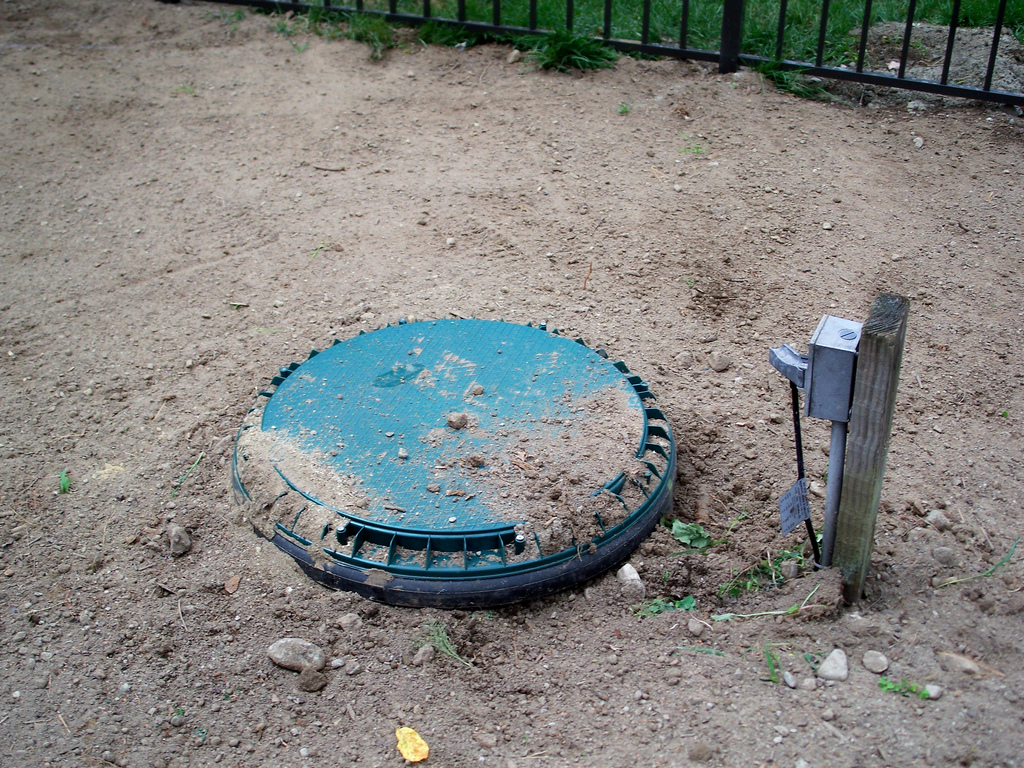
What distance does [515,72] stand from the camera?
4906 mm

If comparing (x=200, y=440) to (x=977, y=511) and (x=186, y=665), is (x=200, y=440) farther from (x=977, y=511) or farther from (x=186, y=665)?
(x=977, y=511)

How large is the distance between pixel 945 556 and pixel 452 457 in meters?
1.26

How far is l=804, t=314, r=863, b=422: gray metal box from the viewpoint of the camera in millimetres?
1836

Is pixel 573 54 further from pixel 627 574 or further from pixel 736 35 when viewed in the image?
pixel 627 574

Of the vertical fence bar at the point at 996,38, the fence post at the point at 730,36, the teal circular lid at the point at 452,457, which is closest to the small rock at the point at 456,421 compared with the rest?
the teal circular lid at the point at 452,457

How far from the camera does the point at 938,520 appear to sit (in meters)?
2.35

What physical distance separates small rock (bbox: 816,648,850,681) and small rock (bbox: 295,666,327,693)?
1.10 meters

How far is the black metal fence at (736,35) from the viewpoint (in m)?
4.36

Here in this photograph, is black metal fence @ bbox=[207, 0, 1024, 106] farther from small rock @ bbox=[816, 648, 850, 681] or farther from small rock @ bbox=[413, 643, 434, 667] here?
small rock @ bbox=[413, 643, 434, 667]

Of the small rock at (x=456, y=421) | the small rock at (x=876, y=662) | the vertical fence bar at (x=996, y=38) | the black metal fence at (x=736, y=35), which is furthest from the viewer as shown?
the black metal fence at (x=736, y=35)

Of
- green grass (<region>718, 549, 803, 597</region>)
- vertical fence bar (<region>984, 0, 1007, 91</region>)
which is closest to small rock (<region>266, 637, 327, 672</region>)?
green grass (<region>718, 549, 803, 597</region>)

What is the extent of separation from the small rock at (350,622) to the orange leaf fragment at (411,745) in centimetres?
32

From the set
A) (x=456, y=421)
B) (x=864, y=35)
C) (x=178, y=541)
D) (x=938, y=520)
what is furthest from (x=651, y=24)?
(x=178, y=541)

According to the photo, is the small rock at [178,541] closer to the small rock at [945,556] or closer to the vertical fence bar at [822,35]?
the small rock at [945,556]
